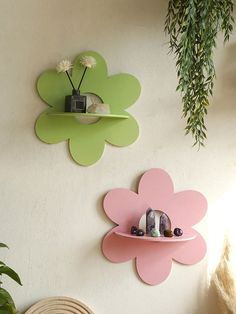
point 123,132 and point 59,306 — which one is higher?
point 123,132

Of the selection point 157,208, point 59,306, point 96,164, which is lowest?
point 59,306

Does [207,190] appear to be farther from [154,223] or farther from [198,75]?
[198,75]

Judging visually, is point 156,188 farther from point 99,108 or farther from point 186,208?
point 99,108

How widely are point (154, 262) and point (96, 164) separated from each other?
442 mm

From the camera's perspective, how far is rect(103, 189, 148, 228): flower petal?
1668 mm

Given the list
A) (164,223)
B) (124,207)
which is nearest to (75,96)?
(124,207)

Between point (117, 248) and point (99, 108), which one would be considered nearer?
point (99, 108)

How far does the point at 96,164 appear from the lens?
1680 mm

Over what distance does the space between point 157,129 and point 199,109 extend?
25 cm

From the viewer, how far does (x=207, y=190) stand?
1.75 metres

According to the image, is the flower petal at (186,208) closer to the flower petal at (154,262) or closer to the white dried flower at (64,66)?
the flower petal at (154,262)

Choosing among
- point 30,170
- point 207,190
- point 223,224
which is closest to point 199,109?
point 207,190

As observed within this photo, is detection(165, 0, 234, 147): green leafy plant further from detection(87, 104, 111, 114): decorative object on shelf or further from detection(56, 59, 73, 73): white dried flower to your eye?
detection(56, 59, 73, 73): white dried flower

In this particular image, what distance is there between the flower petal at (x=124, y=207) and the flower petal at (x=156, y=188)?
3cm
